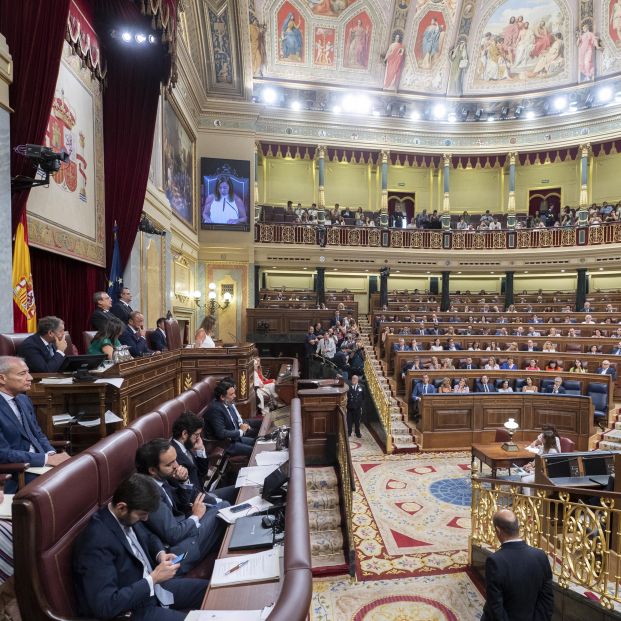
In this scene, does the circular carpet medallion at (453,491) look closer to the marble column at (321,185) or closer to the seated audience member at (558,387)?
the seated audience member at (558,387)

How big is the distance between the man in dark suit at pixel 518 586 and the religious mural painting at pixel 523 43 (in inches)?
719

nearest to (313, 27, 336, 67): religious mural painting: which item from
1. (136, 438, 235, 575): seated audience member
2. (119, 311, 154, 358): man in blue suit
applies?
(119, 311, 154, 358): man in blue suit

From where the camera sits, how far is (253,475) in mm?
2939

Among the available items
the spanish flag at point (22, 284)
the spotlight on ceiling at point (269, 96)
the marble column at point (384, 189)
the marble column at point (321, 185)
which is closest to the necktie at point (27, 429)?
the spanish flag at point (22, 284)

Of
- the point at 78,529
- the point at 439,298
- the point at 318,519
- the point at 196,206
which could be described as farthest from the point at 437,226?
the point at 78,529

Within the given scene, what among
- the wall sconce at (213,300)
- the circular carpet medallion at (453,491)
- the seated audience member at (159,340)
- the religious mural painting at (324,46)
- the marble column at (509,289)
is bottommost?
the circular carpet medallion at (453,491)

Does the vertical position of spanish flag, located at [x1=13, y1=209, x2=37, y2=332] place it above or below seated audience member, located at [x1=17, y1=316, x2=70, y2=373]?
above

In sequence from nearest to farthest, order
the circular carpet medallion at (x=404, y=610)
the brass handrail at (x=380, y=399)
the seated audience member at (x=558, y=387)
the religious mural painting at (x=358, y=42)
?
the circular carpet medallion at (x=404, y=610) < the brass handrail at (x=380, y=399) < the seated audience member at (x=558, y=387) < the religious mural painting at (x=358, y=42)

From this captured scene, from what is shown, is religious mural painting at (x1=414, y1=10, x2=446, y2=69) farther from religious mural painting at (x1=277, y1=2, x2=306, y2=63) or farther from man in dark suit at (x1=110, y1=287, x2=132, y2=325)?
man in dark suit at (x1=110, y1=287, x2=132, y2=325)

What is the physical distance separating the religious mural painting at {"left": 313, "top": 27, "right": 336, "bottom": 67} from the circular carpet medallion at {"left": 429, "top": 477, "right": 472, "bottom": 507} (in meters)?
15.2

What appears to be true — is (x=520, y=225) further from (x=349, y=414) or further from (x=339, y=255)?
(x=349, y=414)

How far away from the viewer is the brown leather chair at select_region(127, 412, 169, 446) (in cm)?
252

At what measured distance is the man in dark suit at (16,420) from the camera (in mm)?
2268

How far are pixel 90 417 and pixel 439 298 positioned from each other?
15059mm
